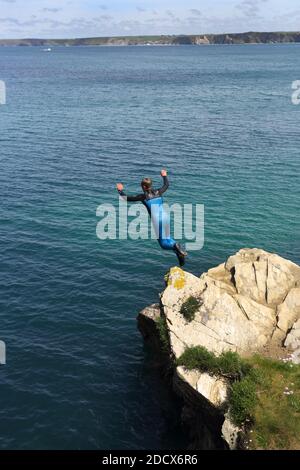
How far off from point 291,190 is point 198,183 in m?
10.9

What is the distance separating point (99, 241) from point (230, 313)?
21.8 metres

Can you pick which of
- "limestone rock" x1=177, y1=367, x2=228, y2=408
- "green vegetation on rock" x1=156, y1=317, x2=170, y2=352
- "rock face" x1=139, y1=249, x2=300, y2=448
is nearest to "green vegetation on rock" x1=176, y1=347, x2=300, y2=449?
"limestone rock" x1=177, y1=367, x2=228, y2=408

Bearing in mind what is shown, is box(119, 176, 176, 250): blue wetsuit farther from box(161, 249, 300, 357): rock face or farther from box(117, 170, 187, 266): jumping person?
box(161, 249, 300, 357): rock face

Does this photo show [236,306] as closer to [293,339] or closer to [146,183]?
[293,339]

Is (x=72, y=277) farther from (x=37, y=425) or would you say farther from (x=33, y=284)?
(x=37, y=425)

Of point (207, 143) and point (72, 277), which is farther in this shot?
point (207, 143)

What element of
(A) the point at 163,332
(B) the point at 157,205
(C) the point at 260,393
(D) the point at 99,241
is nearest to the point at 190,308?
(A) the point at 163,332

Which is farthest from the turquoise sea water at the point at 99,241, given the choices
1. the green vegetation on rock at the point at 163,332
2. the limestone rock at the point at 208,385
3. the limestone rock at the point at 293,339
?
the limestone rock at the point at 293,339

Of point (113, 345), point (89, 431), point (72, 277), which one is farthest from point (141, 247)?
point (89, 431)

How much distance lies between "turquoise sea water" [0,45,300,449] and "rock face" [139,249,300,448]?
14.8 feet

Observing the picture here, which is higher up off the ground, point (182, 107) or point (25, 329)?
point (182, 107)

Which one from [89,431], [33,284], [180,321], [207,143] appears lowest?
[89,431]

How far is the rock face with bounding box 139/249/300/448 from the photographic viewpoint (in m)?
25.7

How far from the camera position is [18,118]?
100m
